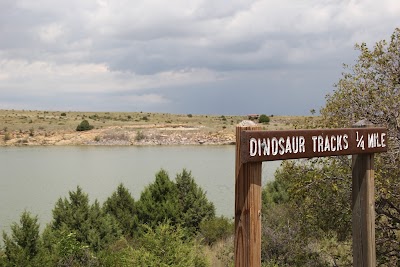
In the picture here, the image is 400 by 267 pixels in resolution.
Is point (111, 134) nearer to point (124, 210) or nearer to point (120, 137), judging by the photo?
point (120, 137)

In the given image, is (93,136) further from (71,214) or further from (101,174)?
(71,214)

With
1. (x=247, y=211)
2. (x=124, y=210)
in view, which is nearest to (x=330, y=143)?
(x=247, y=211)

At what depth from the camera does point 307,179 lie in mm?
9094

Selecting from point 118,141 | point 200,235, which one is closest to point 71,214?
point 200,235

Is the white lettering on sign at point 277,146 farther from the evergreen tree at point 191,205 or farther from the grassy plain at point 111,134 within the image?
the grassy plain at point 111,134

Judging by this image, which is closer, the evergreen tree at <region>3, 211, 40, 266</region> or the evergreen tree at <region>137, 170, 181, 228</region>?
the evergreen tree at <region>3, 211, 40, 266</region>

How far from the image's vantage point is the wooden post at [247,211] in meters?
3.26

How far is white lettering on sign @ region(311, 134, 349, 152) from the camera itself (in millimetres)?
3721

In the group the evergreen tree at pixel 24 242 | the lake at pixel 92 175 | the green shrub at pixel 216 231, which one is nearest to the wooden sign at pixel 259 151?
the evergreen tree at pixel 24 242

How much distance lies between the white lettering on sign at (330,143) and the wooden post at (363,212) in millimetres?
596

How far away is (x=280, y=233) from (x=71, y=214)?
6385 millimetres

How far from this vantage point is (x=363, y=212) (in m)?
4.52

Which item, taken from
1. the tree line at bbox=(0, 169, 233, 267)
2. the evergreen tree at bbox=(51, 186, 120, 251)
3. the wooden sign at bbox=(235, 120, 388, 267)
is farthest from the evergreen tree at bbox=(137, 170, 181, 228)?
the wooden sign at bbox=(235, 120, 388, 267)

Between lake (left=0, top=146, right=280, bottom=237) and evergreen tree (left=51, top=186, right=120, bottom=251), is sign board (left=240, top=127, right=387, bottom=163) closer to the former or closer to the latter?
evergreen tree (left=51, top=186, right=120, bottom=251)
